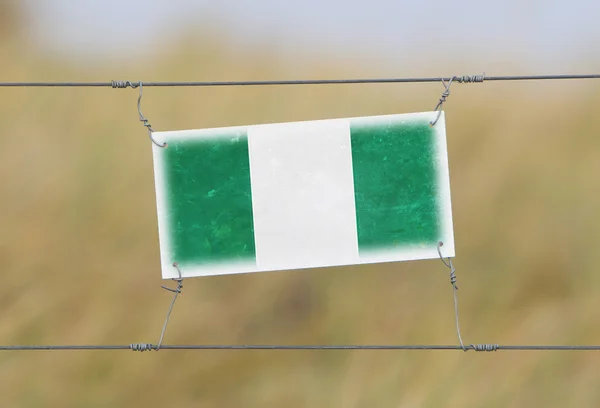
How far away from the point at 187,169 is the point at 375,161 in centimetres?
37

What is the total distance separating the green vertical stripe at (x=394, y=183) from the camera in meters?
1.29

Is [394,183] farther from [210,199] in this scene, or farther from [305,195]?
[210,199]

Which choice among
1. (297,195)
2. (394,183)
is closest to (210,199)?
(297,195)

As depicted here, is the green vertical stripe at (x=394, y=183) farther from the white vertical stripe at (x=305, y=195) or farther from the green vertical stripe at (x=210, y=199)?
the green vertical stripe at (x=210, y=199)

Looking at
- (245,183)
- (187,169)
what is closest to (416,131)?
(245,183)

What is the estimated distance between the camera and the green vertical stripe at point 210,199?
4.27 feet

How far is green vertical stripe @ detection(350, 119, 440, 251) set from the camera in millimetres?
1290

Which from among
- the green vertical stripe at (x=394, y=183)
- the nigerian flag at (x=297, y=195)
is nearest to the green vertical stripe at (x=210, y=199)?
the nigerian flag at (x=297, y=195)

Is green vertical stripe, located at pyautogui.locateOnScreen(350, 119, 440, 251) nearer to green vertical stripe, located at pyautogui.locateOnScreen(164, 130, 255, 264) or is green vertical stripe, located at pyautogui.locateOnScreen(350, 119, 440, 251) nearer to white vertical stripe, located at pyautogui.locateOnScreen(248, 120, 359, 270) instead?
white vertical stripe, located at pyautogui.locateOnScreen(248, 120, 359, 270)

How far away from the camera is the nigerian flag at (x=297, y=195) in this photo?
50.9 inches

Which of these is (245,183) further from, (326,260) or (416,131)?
(416,131)

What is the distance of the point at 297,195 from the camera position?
1305 millimetres

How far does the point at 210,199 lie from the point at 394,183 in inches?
14.4

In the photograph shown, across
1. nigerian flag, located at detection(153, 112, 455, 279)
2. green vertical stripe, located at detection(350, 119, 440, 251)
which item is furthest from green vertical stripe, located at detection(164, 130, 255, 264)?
green vertical stripe, located at detection(350, 119, 440, 251)
